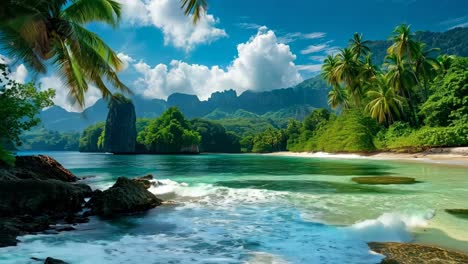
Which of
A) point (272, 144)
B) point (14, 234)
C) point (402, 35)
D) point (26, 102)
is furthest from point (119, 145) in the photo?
point (14, 234)

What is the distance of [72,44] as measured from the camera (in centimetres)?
1248

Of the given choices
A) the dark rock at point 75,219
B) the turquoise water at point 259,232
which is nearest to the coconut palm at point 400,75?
the turquoise water at point 259,232

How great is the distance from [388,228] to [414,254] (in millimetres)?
2197

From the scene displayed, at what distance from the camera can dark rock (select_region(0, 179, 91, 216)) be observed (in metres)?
10.8

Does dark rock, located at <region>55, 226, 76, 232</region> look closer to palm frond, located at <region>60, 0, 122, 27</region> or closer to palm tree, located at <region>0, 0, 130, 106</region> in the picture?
palm tree, located at <region>0, 0, 130, 106</region>

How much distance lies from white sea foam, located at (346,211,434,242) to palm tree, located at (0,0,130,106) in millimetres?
10122

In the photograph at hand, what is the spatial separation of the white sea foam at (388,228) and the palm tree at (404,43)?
48.8m

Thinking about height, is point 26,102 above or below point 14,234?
above

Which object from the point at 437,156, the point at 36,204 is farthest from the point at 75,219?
the point at 437,156

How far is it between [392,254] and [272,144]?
121 m

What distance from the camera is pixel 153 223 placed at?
389 inches

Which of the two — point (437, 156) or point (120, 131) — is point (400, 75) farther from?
point (120, 131)

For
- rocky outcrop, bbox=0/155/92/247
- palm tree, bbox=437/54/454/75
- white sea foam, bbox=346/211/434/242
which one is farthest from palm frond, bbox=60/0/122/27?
palm tree, bbox=437/54/454/75

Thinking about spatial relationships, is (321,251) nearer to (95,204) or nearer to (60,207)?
(95,204)
